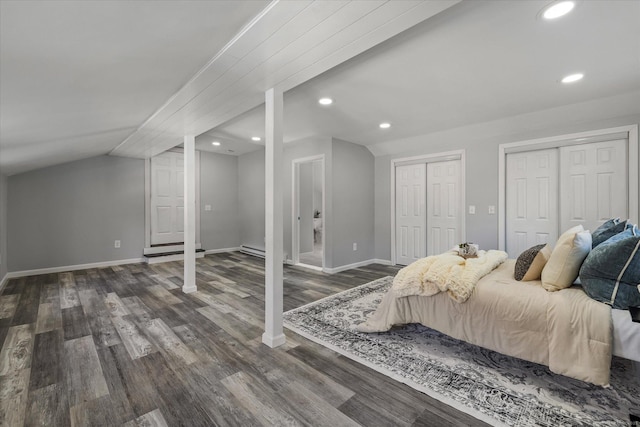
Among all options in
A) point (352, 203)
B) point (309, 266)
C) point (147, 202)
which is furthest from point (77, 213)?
point (352, 203)

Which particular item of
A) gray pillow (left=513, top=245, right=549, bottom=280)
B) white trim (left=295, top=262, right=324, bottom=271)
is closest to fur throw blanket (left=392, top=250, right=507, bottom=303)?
gray pillow (left=513, top=245, right=549, bottom=280)

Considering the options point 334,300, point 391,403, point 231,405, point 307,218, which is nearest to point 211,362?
point 231,405

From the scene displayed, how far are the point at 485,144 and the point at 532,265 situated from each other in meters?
2.69

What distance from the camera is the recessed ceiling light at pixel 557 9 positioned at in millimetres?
1602

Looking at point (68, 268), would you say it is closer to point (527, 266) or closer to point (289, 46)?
point (289, 46)

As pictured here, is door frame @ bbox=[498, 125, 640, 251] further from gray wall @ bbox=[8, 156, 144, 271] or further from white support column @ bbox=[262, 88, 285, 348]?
gray wall @ bbox=[8, 156, 144, 271]

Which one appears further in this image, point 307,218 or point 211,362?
point 307,218

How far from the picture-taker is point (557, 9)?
1.64 metres

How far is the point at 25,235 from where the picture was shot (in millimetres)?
4555

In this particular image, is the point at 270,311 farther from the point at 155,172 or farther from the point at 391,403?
the point at 155,172

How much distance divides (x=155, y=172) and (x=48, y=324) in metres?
3.82

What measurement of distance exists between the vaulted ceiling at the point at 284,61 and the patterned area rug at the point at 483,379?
85.1 inches

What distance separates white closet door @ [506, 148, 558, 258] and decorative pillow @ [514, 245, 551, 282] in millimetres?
1987

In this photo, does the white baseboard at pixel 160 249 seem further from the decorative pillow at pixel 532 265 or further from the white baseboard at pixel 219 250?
the decorative pillow at pixel 532 265
